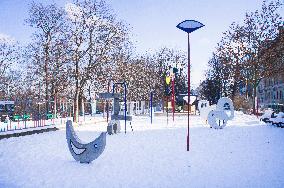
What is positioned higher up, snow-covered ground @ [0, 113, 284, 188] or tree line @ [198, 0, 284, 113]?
tree line @ [198, 0, 284, 113]

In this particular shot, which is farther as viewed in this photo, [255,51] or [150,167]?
[255,51]

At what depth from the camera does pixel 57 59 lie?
1186 inches

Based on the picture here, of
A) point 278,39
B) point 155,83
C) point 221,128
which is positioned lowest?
point 221,128

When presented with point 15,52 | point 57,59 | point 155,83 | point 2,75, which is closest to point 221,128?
Answer: point 57,59

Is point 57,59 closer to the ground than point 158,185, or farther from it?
farther from it

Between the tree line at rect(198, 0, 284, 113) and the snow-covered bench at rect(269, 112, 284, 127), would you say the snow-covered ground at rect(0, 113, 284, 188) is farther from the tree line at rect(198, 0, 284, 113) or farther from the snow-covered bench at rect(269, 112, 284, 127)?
the tree line at rect(198, 0, 284, 113)

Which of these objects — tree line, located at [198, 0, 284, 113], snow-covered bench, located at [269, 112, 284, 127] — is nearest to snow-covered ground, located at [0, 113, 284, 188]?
snow-covered bench, located at [269, 112, 284, 127]

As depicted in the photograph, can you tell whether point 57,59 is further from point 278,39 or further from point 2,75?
point 278,39

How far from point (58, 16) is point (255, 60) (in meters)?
22.6

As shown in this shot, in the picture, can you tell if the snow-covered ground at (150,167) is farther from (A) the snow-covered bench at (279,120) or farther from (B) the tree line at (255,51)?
(B) the tree line at (255,51)

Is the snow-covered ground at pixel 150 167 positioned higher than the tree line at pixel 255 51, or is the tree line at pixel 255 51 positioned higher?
the tree line at pixel 255 51

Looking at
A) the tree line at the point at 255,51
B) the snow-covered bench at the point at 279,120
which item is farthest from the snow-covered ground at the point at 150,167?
the tree line at the point at 255,51

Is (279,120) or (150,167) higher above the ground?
(279,120)

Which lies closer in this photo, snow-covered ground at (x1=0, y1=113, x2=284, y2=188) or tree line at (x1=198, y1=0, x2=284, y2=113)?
snow-covered ground at (x1=0, y1=113, x2=284, y2=188)
